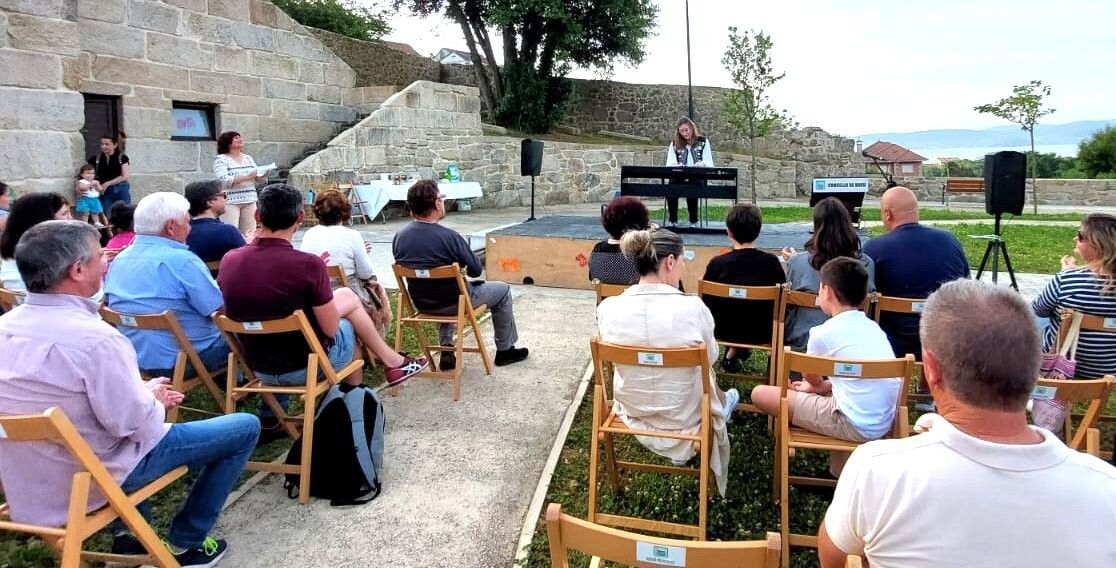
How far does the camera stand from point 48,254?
6.84ft

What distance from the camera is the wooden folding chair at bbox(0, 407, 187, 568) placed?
6.06 ft

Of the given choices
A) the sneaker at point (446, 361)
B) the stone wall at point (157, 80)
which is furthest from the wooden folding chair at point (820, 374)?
the stone wall at point (157, 80)

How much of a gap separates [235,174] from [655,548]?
287 inches

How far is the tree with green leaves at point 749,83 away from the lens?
1498 cm

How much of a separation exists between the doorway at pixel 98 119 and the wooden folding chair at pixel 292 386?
6617 mm

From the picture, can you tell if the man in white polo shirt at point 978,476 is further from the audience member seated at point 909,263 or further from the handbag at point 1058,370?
the audience member seated at point 909,263

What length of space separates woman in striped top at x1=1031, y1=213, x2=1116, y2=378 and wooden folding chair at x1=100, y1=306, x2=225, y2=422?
152 inches

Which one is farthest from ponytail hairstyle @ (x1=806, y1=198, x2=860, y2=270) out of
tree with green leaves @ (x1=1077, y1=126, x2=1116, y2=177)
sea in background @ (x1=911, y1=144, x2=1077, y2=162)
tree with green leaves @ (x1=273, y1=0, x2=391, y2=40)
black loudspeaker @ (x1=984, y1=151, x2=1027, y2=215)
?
tree with green leaves @ (x1=1077, y1=126, x2=1116, y2=177)

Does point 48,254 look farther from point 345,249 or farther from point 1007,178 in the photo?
point 1007,178

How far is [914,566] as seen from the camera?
1.29 m

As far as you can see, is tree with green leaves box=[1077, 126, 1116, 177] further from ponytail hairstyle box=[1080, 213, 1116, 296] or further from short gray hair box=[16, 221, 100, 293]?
short gray hair box=[16, 221, 100, 293]

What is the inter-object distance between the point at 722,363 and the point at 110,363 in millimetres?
3295

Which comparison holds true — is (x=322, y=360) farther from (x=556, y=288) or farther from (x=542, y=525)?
(x=556, y=288)

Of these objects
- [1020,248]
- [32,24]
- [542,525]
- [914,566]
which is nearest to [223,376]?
[542,525]
